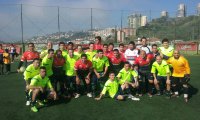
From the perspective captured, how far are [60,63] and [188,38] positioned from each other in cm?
3341

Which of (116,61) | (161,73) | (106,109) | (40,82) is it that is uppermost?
(116,61)

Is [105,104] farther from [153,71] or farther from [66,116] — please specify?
[153,71]

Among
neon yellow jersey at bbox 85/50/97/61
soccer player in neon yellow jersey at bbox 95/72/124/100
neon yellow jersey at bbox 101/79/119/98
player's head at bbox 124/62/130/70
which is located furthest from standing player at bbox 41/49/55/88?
player's head at bbox 124/62/130/70

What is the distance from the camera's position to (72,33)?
30.3 meters

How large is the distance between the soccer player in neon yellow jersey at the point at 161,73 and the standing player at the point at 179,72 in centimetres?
27

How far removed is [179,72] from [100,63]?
2.65 meters

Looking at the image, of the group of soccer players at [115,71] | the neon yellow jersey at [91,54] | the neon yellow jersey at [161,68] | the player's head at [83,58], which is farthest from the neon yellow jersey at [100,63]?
the neon yellow jersey at [161,68]

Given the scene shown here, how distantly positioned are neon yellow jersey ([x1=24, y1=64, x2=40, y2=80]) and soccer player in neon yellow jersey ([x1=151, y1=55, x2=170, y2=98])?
150 inches

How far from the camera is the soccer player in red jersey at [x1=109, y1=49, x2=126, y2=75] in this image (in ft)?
33.0

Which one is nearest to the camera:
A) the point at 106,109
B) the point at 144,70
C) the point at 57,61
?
the point at 106,109

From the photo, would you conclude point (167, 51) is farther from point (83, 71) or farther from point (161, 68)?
point (83, 71)

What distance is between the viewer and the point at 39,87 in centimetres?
838

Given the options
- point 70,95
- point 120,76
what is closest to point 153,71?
point 120,76

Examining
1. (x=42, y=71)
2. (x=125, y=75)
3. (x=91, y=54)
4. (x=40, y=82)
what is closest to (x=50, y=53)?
(x=42, y=71)
